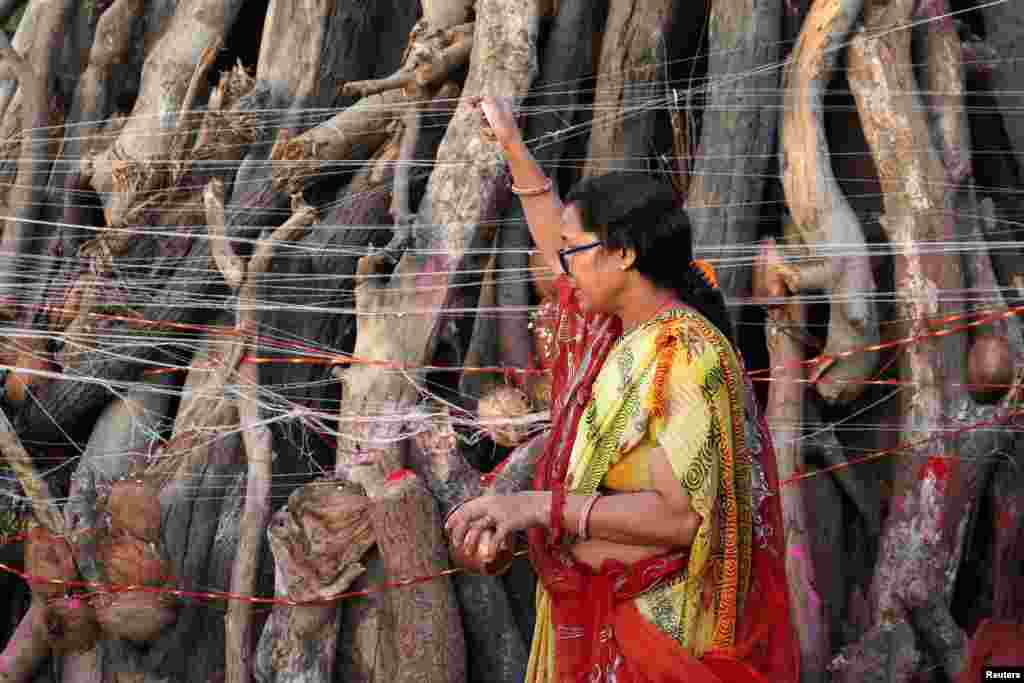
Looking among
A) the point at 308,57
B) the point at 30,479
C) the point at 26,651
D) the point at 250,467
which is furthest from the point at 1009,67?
the point at 26,651

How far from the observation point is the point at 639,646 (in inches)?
84.7

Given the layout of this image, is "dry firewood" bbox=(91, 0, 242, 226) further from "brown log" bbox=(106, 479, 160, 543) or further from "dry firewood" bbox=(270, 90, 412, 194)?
"brown log" bbox=(106, 479, 160, 543)

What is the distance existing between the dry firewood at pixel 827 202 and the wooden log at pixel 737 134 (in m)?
0.08

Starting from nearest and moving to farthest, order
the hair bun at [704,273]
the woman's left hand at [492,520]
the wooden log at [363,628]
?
the woman's left hand at [492,520] → the hair bun at [704,273] → the wooden log at [363,628]

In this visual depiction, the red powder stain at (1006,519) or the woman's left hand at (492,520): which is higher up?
the woman's left hand at (492,520)

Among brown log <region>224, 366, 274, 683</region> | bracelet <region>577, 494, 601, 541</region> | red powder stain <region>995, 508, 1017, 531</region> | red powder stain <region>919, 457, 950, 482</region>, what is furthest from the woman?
brown log <region>224, 366, 274, 683</region>

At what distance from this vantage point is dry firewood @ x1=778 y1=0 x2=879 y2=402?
3865 millimetres

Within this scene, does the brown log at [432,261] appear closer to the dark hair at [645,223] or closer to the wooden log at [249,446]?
the wooden log at [249,446]

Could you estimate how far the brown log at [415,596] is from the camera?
148 inches

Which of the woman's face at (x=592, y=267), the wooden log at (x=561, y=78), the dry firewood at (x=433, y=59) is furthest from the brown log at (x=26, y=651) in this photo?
the woman's face at (x=592, y=267)

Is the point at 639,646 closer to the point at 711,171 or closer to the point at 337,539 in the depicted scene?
the point at 337,539

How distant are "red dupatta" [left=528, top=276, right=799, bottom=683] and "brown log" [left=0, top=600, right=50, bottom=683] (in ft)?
8.52

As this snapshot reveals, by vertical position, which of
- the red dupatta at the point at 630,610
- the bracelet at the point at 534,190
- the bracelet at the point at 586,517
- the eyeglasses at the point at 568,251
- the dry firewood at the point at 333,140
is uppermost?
the dry firewood at the point at 333,140

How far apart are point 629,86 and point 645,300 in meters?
2.30
